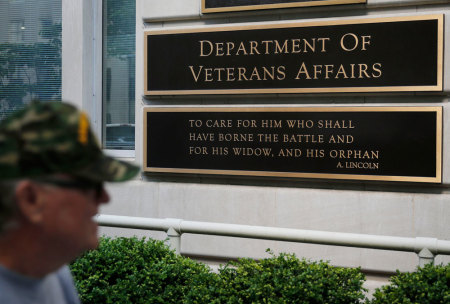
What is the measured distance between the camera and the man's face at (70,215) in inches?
60.4

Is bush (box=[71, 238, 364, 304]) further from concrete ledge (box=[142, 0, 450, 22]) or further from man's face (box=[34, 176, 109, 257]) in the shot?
concrete ledge (box=[142, 0, 450, 22])

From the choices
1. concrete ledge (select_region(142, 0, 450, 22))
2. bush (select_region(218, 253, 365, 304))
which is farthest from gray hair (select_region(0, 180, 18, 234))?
concrete ledge (select_region(142, 0, 450, 22))

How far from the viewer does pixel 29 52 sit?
10430 mm

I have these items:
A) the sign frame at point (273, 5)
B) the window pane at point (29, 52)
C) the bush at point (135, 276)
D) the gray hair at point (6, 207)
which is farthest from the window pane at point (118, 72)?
the gray hair at point (6, 207)

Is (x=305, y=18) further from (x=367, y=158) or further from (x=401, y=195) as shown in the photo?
(x=401, y=195)

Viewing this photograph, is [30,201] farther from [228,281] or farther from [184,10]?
[184,10]

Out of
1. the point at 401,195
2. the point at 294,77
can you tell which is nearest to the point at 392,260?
the point at 401,195

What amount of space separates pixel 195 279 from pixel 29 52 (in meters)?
6.20

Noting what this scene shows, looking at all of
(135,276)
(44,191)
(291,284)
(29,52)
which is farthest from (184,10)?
(44,191)

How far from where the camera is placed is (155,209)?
29.7ft

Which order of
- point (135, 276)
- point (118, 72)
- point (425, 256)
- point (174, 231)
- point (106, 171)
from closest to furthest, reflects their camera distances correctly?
point (106, 171)
point (425, 256)
point (135, 276)
point (174, 231)
point (118, 72)

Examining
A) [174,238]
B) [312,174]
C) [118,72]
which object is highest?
[118,72]

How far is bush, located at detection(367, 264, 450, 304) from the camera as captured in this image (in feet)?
15.5

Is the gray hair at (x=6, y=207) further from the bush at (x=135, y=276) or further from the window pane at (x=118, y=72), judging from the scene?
the window pane at (x=118, y=72)
